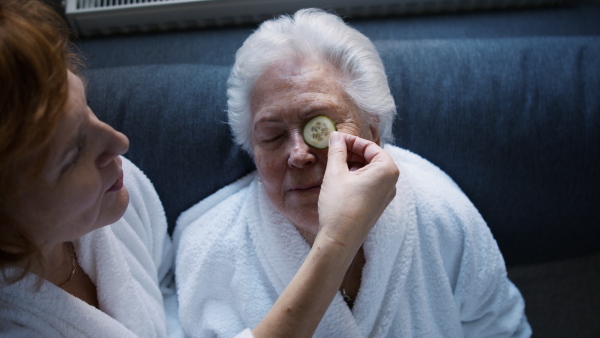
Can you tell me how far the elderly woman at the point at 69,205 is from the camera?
0.79 metres

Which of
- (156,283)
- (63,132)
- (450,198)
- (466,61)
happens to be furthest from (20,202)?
(466,61)

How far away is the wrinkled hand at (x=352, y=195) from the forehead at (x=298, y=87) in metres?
0.20

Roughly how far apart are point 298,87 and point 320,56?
0.13 m

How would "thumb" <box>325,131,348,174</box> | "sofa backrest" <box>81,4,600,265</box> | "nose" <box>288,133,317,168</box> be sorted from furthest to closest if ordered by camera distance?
1. "sofa backrest" <box>81,4,600,265</box>
2. "nose" <box>288,133,317,168</box>
3. "thumb" <box>325,131,348,174</box>

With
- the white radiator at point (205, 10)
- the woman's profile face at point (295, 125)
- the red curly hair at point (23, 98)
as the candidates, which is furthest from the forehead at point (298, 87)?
the white radiator at point (205, 10)

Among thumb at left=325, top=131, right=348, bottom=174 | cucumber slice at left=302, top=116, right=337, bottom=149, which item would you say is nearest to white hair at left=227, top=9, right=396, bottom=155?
cucumber slice at left=302, top=116, right=337, bottom=149

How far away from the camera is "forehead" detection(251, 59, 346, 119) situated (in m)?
1.26

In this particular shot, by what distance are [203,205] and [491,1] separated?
1.43 meters

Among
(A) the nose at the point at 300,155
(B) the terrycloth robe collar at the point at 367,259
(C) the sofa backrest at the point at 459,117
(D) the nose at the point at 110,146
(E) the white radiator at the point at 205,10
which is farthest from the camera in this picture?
(E) the white radiator at the point at 205,10

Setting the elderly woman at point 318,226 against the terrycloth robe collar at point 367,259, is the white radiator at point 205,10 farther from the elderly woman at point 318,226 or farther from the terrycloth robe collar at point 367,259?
the terrycloth robe collar at point 367,259

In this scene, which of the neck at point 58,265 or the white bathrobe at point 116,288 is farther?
the neck at point 58,265

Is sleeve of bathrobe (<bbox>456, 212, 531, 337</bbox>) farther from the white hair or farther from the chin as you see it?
the chin

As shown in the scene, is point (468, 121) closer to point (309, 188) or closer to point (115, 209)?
point (309, 188)

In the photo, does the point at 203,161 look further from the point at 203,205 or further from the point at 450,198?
the point at 450,198
